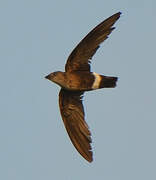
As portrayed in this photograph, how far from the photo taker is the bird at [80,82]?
12031 millimetres

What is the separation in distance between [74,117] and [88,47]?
1.57 metres

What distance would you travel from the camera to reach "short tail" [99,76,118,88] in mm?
12102

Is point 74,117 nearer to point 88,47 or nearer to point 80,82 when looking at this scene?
point 80,82

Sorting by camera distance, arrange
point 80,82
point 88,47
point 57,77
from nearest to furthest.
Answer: point 57,77, point 80,82, point 88,47

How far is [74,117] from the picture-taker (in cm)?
1275

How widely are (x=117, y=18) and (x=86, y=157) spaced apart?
2.95 metres

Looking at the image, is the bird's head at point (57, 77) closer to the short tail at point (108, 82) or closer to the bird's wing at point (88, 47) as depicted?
the bird's wing at point (88, 47)

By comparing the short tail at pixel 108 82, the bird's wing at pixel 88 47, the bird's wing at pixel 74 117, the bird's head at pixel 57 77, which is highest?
the bird's wing at pixel 88 47

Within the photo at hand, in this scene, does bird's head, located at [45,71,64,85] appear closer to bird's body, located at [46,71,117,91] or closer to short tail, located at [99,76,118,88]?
bird's body, located at [46,71,117,91]

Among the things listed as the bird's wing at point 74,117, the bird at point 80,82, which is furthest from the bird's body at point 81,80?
the bird's wing at point 74,117

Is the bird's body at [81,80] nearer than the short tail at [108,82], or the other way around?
the bird's body at [81,80]

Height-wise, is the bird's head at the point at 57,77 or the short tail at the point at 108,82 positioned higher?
the bird's head at the point at 57,77

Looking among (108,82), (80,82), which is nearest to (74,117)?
(80,82)

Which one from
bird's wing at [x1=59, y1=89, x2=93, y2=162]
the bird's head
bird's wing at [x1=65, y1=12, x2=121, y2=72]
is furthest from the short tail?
the bird's head
